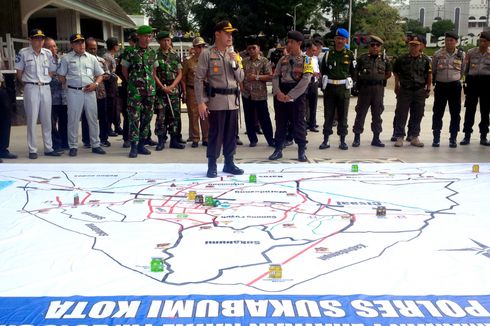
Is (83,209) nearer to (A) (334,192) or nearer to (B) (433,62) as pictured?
(A) (334,192)

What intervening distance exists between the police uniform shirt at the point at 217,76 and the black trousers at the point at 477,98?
3.84m

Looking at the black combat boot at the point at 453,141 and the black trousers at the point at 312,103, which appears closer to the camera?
the black combat boot at the point at 453,141

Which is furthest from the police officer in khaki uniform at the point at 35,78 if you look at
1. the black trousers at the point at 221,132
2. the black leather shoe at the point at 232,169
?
the black leather shoe at the point at 232,169

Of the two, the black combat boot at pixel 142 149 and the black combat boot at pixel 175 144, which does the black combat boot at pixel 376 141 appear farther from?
the black combat boot at pixel 142 149

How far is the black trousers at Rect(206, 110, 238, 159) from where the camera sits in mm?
5934

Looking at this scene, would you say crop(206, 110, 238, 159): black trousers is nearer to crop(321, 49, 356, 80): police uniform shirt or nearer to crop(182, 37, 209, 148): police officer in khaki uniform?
crop(182, 37, 209, 148): police officer in khaki uniform

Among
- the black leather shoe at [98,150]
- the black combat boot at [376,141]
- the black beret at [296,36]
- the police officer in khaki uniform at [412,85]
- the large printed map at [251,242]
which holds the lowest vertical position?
the large printed map at [251,242]

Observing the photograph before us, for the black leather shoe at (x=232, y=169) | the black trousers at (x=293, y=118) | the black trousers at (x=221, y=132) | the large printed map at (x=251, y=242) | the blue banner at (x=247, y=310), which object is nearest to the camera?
the blue banner at (x=247, y=310)

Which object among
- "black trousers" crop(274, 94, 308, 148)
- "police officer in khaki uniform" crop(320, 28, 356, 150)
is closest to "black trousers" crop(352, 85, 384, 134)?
"police officer in khaki uniform" crop(320, 28, 356, 150)

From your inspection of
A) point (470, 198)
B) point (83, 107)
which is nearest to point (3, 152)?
point (83, 107)

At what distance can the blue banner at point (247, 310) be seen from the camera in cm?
262

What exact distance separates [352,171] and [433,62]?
2.81 metres

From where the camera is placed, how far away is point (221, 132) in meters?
5.98

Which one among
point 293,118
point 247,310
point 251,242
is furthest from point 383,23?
point 247,310
